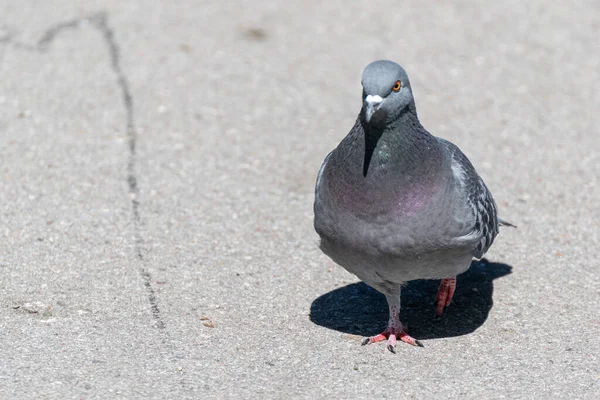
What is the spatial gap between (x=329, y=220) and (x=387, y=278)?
17.5 inches

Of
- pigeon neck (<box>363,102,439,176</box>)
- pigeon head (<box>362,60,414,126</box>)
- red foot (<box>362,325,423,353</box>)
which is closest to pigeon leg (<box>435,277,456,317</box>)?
red foot (<box>362,325,423,353</box>)

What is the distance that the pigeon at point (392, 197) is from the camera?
4.51 meters

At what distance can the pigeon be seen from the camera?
451 cm

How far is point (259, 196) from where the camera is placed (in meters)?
6.63

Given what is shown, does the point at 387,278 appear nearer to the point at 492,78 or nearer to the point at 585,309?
the point at 585,309

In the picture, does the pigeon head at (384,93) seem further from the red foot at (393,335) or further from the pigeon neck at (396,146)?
the red foot at (393,335)

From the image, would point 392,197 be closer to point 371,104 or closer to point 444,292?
point 371,104

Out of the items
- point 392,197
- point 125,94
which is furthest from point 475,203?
point 125,94

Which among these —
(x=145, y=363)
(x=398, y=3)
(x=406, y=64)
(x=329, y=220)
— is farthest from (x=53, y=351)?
(x=398, y=3)

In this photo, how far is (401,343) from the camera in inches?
198

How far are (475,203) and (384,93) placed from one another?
34.9 inches

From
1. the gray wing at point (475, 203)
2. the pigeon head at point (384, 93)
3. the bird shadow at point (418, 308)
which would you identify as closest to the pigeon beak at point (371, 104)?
the pigeon head at point (384, 93)

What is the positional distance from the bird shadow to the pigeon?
0.53m

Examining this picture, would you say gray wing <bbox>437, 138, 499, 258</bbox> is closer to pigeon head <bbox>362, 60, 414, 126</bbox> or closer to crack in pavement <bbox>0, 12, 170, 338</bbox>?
pigeon head <bbox>362, 60, 414, 126</bbox>
